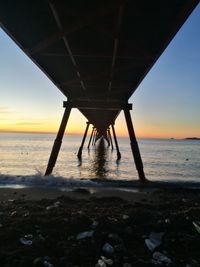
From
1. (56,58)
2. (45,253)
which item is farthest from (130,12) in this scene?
(45,253)

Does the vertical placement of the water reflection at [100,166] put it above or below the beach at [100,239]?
above

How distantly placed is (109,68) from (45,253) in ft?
25.8

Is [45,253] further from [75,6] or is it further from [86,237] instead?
[75,6]

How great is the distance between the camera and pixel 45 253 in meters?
3.72

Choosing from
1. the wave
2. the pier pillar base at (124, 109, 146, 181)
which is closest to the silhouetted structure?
the pier pillar base at (124, 109, 146, 181)

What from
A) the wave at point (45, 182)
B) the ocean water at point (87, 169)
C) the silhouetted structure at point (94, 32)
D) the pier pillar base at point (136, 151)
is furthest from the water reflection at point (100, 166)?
the silhouetted structure at point (94, 32)

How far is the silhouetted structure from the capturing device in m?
5.83

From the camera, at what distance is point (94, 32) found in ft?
23.9

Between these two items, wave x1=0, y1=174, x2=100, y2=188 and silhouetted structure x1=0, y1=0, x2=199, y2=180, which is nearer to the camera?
silhouetted structure x1=0, y1=0, x2=199, y2=180

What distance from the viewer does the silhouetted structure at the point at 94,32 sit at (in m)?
5.83

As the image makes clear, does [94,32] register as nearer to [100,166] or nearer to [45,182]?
[45,182]

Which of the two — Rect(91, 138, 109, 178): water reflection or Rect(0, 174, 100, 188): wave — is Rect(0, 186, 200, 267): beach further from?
Rect(91, 138, 109, 178): water reflection

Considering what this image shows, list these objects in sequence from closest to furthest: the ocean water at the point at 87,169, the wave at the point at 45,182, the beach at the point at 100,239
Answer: the beach at the point at 100,239 → the wave at the point at 45,182 → the ocean water at the point at 87,169

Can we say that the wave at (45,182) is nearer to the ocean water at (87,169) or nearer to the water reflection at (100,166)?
the ocean water at (87,169)
